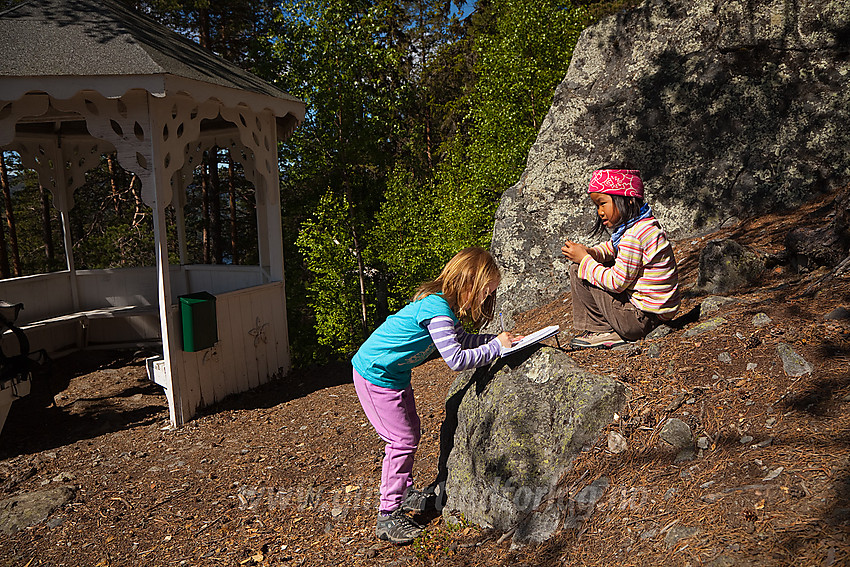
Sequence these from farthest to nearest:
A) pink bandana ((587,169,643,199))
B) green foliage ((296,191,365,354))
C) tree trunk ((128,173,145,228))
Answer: tree trunk ((128,173,145,228)), green foliage ((296,191,365,354)), pink bandana ((587,169,643,199))

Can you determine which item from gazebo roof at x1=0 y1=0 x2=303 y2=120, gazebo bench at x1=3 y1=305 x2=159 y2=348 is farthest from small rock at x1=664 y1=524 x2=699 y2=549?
gazebo bench at x1=3 y1=305 x2=159 y2=348

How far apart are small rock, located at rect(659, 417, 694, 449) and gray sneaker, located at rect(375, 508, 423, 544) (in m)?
1.51

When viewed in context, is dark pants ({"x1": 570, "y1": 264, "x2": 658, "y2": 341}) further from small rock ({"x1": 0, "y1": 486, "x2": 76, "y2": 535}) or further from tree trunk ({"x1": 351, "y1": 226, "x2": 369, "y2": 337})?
tree trunk ({"x1": 351, "y1": 226, "x2": 369, "y2": 337})

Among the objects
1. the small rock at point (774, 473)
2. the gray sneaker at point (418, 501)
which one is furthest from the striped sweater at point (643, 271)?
→ the gray sneaker at point (418, 501)

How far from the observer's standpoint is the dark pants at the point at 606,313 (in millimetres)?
3549

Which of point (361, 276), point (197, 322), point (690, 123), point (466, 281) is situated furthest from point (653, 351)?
point (361, 276)

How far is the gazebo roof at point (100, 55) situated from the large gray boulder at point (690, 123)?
146 inches

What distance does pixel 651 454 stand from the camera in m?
2.88

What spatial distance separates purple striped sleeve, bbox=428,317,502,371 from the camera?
10.6ft

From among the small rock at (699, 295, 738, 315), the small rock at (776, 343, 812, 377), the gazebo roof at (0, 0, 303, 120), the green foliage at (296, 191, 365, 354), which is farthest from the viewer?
the green foliage at (296, 191, 365, 354)

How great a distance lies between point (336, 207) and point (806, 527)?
10.3 metres

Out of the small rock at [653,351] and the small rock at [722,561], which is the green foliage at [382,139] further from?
the small rock at [722,561]

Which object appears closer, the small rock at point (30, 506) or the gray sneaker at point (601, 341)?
the gray sneaker at point (601, 341)

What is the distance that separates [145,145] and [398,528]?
Answer: 4827mm
